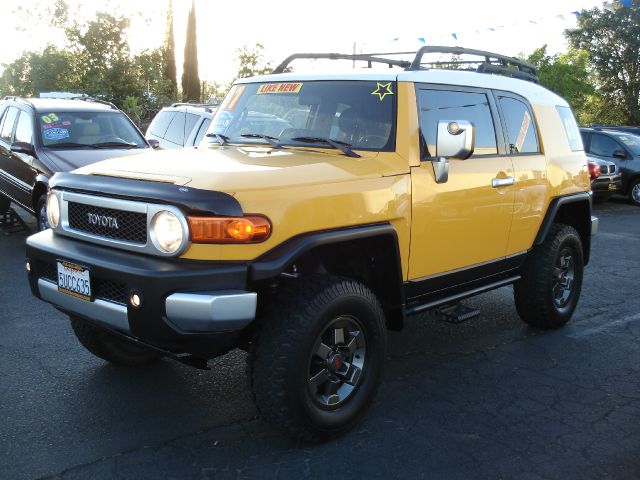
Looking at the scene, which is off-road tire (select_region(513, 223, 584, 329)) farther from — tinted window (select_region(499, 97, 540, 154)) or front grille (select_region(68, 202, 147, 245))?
front grille (select_region(68, 202, 147, 245))

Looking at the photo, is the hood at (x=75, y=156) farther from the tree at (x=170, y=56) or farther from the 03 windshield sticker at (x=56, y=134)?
the tree at (x=170, y=56)

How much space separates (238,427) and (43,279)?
135 cm

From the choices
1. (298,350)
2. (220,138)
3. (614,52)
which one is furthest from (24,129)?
(614,52)

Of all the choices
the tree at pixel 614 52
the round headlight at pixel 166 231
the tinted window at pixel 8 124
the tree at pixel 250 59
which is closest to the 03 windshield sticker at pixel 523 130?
the round headlight at pixel 166 231

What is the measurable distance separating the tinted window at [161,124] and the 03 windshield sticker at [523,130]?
7.26m

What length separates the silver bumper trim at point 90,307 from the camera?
3289mm

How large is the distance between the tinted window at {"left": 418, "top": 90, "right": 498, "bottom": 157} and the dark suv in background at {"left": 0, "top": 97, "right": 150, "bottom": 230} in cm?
498

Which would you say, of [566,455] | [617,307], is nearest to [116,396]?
[566,455]

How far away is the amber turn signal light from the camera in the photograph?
10.4ft

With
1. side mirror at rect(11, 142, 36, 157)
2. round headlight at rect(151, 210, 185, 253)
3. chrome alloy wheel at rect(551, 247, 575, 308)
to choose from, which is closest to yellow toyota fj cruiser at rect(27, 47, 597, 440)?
round headlight at rect(151, 210, 185, 253)

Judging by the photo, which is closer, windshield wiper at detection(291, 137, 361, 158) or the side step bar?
windshield wiper at detection(291, 137, 361, 158)

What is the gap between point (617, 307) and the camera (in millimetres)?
6438

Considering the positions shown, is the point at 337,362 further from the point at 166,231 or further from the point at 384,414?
the point at 166,231

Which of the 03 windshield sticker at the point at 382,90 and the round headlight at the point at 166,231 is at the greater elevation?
the 03 windshield sticker at the point at 382,90
